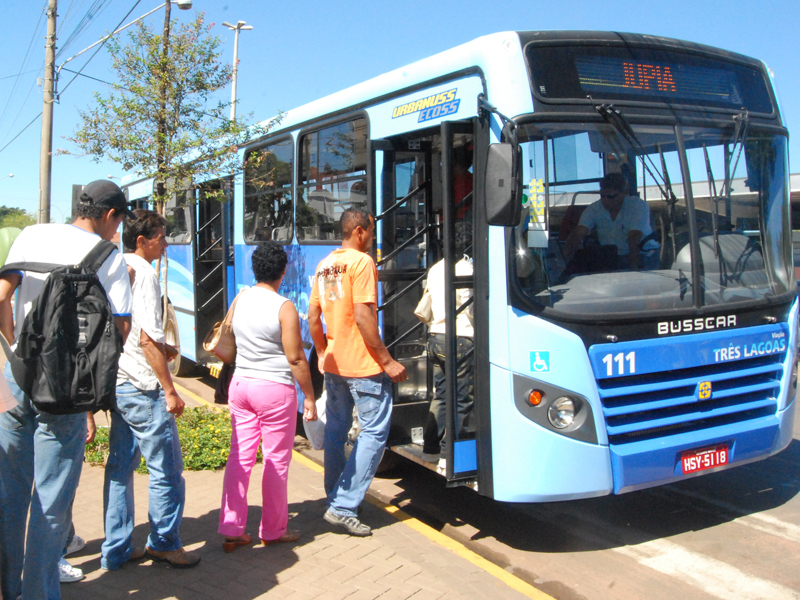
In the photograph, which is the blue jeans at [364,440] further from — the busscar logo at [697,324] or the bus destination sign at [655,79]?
the bus destination sign at [655,79]

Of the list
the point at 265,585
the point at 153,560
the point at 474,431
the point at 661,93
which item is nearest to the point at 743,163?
the point at 661,93

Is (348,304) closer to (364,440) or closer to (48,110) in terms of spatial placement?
(364,440)

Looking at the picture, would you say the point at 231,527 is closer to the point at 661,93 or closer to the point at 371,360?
the point at 371,360

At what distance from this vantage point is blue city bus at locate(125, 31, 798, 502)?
4184 mm

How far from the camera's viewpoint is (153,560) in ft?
13.8

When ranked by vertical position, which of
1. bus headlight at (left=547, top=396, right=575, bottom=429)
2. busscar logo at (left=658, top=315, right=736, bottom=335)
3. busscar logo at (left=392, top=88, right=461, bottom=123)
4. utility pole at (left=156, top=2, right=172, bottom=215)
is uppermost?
utility pole at (left=156, top=2, right=172, bottom=215)

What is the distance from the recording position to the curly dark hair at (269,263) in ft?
14.6

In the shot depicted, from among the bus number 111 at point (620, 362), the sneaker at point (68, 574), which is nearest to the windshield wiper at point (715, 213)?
the bus number 111 at point (620, 362)

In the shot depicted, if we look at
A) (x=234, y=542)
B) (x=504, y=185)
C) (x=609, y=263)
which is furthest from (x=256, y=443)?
(x=609, y=263)

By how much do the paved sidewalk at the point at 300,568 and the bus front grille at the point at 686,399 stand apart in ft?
3.93

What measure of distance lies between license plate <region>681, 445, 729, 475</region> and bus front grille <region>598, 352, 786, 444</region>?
0.14 m

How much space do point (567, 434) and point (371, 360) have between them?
1.29 metres

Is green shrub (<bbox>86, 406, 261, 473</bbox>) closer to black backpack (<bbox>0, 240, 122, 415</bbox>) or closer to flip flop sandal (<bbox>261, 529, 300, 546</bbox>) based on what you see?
flip flop sandal (<bbox>261, 529, 300, 546</bbox>)

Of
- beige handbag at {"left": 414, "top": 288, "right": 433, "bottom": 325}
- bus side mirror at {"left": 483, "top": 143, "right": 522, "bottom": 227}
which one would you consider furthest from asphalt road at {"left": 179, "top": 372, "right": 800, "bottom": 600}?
bus side mirror at {"left": 483, "top": 143, "right": 522, "bottom": 227}
